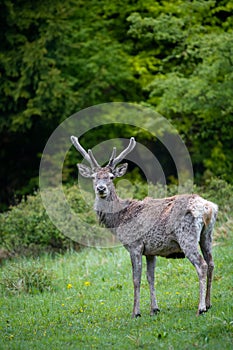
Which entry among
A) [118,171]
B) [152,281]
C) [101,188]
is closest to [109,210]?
[101,188]

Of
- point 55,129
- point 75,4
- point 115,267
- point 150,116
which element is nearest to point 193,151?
point 150,116

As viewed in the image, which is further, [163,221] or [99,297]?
[99,297]

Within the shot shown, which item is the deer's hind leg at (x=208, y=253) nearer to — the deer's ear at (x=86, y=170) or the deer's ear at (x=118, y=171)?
the deer's ear at (x=118, y=171)

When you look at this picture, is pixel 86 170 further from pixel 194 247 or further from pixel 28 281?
pixel 28 281

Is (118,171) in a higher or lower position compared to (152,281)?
higher

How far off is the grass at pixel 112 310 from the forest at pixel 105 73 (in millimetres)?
5985

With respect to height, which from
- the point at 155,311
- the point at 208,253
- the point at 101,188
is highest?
the point at 101,188

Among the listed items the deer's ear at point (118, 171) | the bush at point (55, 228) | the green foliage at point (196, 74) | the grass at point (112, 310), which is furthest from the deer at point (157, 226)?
the green foliage at point (196, 74)

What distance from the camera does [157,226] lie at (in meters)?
8.48

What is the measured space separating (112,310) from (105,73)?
39.5 ft

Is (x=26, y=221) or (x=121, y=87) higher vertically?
(x=121, y=87)

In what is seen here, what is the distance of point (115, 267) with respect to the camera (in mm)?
12125

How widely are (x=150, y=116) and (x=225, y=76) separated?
12.6ft

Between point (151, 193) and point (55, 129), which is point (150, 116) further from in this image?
point (151, 193)
